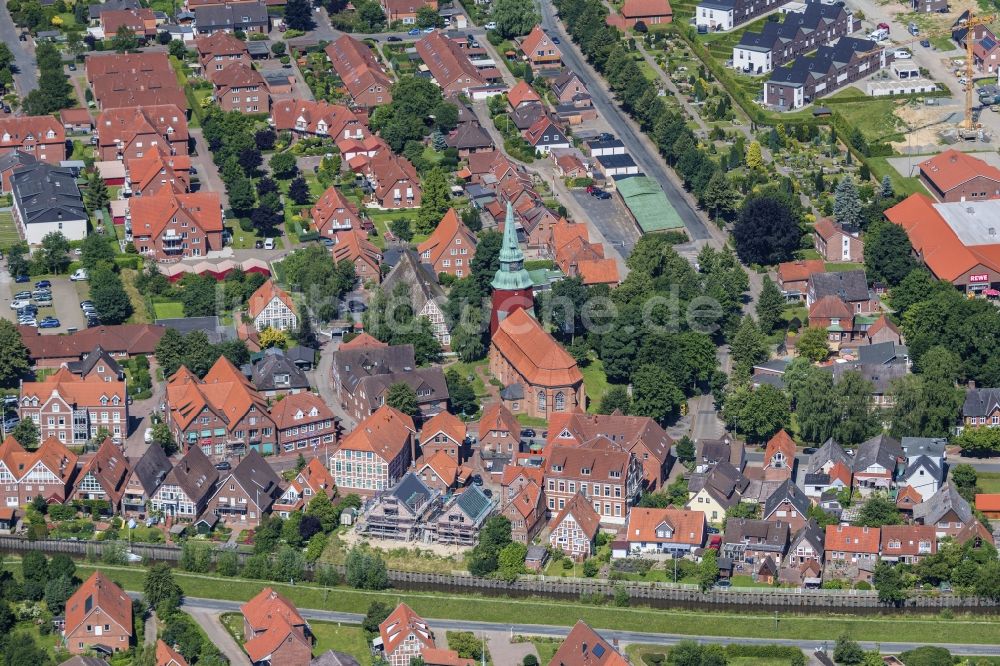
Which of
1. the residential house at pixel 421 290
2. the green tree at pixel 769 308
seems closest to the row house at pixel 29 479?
the residential house at pixel 421 290

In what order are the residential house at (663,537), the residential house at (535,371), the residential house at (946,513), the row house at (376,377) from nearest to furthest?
the residential house at (946,513), the residential house at (663,537), the row house at (376,377), the residential house at (535,371)

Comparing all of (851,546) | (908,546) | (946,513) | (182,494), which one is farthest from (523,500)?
(946,513)

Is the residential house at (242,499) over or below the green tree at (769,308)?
over

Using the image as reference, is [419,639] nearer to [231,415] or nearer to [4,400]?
[231,415]

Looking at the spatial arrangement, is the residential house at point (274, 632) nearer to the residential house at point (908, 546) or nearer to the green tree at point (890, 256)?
the residential house at point (908, 546)

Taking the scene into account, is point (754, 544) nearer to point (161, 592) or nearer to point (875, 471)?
point (875, 471)

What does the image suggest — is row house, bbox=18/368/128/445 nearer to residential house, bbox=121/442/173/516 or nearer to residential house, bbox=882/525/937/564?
residential house, bbox=121/442/173/516

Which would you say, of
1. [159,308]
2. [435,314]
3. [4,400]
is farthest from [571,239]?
[4,400]
